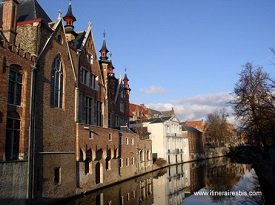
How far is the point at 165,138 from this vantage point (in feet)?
212

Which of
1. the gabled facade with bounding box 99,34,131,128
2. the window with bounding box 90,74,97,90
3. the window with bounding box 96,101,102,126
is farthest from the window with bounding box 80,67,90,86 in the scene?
the gabled facade with bounding box 99,34,131,128

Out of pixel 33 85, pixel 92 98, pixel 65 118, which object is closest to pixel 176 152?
pixel 92 98

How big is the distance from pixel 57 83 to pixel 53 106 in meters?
2.05

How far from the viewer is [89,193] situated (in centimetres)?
2872

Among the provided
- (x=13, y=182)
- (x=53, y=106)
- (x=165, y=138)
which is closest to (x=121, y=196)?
(x=53, y=106)

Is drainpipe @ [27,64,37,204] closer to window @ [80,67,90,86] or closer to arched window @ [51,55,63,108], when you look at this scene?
arched window @ [51,55,63,108]

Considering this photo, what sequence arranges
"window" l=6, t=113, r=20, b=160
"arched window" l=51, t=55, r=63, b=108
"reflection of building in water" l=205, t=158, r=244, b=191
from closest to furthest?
1. "window" l=6, t=113, r=20, b=160
2. "arched window" l=51, t=55, r=63, b=108
3. "reflection of building in water" l=205, t=158, r=244, b=191

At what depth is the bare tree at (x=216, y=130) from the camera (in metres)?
90.9

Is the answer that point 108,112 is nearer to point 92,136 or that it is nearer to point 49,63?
point 92,136

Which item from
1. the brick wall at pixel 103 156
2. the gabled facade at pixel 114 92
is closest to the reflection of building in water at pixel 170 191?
the brick wall at pixel 103 156

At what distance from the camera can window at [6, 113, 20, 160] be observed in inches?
771

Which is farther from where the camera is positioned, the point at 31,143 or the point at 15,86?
the point at 31,143

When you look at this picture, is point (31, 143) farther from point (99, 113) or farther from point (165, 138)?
point (165, 138)

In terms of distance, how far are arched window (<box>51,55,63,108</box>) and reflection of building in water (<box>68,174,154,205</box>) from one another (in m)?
8.03
